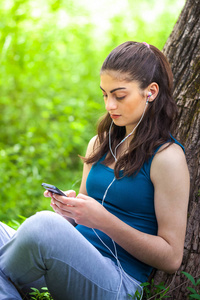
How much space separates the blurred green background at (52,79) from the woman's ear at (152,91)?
2483mm

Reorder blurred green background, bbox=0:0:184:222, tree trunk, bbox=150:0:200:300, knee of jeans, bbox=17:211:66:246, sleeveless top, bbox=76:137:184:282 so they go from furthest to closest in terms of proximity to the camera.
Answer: blurred green background, bbox=0:0:184:222
tree trunk, bbox=150:0:200:300
sleeveless top, bbox=76:137:184:282
knee of jeans, bbox=17:211:66:246

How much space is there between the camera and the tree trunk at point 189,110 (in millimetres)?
2121

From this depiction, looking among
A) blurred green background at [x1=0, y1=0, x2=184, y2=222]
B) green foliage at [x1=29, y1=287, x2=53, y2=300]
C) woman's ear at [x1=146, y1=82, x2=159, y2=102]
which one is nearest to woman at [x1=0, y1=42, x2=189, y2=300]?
woman's ear at [x1=146, y1=82, x2=159, y2=102]

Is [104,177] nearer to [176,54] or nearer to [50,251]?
[50,251]

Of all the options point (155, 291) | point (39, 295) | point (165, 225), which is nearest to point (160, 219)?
point (165, 225)

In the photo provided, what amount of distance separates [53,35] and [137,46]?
4614 mm

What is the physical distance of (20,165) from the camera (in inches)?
191

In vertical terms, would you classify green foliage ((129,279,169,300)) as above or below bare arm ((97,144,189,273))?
below

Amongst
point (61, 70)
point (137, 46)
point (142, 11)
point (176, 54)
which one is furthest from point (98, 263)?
point (142, 11)

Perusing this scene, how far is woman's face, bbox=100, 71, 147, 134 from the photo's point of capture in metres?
1.91

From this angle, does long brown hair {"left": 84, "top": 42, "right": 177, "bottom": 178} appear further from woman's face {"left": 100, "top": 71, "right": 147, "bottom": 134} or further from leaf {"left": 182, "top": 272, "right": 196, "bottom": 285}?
leaf {"left": 182, "top": 272, "right": 196, "bottom": 285}

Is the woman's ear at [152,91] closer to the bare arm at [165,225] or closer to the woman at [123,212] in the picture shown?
the woman at [123,212]

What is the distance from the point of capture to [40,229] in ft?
5.52

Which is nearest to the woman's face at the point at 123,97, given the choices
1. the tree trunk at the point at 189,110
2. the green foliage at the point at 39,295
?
the tree trunk at the point at 189,110
